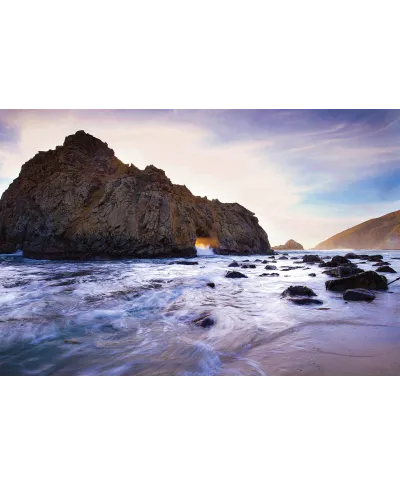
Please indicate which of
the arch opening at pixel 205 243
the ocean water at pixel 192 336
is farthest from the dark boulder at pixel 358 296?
the arch opening at pixel 205 243

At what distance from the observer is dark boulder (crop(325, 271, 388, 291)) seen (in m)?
5.39

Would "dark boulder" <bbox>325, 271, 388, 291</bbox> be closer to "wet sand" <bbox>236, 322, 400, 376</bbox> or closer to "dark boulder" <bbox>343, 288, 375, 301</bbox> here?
"dark boulder" <bbox>343, 288, 375, 301</bbox>

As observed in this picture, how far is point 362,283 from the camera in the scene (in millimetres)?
5531

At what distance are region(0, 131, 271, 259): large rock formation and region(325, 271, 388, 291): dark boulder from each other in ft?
58.0

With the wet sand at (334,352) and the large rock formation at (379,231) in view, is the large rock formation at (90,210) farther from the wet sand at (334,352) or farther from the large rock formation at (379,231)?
the wet sand at (334,352)

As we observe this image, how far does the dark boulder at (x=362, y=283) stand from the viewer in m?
5.39

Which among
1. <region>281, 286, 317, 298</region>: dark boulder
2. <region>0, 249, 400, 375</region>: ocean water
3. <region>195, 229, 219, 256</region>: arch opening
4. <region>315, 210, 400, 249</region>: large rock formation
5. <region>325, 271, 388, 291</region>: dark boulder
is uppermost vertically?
<region>195, 229, 219, 256</region>: arch opening

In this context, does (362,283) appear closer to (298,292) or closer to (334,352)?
(298,292)

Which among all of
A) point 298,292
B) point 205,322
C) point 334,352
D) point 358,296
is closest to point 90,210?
point 298,292

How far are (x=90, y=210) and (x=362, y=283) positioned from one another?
22080mm

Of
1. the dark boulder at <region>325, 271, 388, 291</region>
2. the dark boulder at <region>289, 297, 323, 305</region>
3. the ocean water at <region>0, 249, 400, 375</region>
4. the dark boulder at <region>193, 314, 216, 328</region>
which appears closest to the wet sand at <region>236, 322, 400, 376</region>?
the ocean water at <region>0, 249, 400, 375</region>
